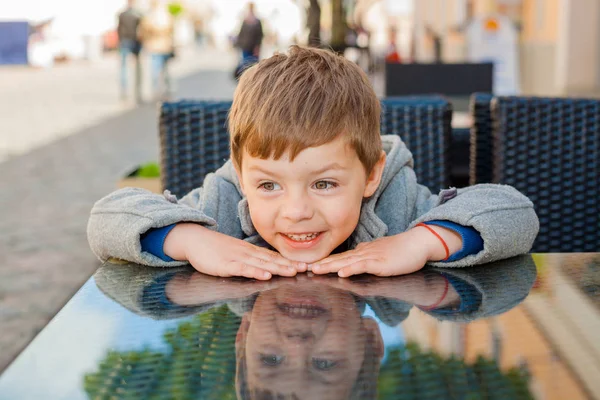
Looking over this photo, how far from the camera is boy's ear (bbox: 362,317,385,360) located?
1.03 metres

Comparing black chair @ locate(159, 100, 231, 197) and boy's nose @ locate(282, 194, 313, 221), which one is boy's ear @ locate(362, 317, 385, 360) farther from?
black chair @ locate(159, 100, 231, 197)

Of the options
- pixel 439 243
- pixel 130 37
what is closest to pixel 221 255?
pixel 439 243

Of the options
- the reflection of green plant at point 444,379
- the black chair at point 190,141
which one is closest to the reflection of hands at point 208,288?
the reflection of green plant at point 444,379

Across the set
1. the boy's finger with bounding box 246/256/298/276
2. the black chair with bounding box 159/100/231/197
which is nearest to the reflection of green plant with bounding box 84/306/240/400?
the boy's finger with bounding box 246/256/298/276

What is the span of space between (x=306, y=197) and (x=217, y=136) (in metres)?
1.09

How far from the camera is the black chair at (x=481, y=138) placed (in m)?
2.62

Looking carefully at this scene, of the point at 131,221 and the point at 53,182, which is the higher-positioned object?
the point at 131,221

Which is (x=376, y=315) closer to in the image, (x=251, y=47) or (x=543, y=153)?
(x=543, y=153)

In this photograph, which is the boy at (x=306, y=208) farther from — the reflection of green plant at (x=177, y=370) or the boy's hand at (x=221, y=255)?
the reflection of green plant at (x=177, y=370)

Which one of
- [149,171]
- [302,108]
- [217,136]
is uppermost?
[302,108]

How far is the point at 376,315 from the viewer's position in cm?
117

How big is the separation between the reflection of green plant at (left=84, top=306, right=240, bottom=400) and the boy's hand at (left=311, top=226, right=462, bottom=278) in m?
0.31

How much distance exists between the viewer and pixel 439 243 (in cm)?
151

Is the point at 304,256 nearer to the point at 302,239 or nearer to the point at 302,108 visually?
the point at 302,239
